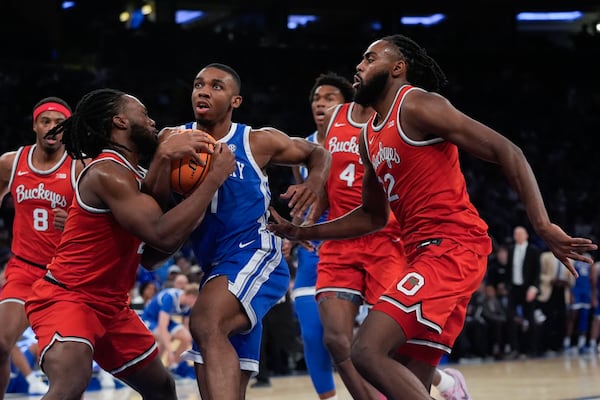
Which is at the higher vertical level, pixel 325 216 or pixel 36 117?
pixel 36 117

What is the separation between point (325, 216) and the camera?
6.94m

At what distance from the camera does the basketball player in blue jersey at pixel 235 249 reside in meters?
4.54

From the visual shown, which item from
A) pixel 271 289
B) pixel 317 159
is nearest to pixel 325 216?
pixel 317 159

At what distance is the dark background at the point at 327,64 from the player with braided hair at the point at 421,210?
41.1 ft

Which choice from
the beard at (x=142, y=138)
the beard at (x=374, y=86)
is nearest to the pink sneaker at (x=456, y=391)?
the beard at (x=374, y=86)

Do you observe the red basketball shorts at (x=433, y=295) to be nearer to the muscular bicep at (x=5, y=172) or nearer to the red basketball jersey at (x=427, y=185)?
the red basketball jersey at (x=427, y=185)

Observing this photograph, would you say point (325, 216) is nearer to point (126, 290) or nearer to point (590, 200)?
point (126, 290)

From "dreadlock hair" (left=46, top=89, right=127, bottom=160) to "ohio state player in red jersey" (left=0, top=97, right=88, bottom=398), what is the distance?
4.44 ft

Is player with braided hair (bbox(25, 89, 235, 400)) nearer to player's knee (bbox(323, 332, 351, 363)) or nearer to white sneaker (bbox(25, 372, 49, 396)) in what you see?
player's knee (bbox(323, 332, 351, 363))

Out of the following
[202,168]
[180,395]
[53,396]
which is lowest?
[180,395]

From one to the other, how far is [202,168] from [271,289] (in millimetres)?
771

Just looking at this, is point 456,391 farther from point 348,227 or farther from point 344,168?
point 348,227

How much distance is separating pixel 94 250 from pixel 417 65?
196 cm

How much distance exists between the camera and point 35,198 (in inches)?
249
